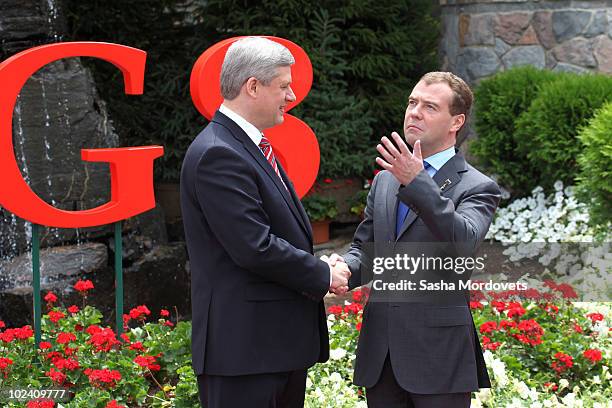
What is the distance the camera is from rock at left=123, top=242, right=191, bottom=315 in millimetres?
6332

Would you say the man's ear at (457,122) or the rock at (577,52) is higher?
the rock at (577,52)

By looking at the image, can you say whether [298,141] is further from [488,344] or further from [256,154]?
[256,154]

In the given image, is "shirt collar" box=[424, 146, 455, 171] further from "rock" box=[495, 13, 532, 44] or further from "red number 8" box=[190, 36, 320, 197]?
"rock" box=[495, 13, 532, 44]

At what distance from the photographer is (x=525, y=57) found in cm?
826

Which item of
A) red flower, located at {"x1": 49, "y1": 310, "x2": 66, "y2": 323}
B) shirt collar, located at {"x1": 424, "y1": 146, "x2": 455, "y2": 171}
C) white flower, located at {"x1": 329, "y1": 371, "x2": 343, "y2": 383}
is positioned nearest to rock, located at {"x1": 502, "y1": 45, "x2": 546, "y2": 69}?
white flower, located at {"x1": 329, "y1": 371, "x2": 343, "y2": 383}

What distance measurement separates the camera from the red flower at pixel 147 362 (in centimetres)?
353

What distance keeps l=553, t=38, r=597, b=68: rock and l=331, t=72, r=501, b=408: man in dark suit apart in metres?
5.66

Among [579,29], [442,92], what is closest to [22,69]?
[442,92]

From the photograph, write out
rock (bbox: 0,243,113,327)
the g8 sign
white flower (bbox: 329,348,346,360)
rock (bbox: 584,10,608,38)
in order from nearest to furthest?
white flower (bbox: 329,348,346,360)
the g8 sign
rock (bbox: 0,243,113,327)
rock (bbox: 584,10,608,38)

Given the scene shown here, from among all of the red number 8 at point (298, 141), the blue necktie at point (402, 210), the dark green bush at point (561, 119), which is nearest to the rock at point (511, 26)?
the dark green bush at point (561, 119)

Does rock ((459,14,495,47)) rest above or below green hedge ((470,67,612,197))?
above

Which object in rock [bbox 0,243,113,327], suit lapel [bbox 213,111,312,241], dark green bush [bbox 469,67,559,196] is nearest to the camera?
suit lapel [bbox 213,111,312,241]

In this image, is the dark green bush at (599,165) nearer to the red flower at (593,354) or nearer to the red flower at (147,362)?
the red flower at (593,354)

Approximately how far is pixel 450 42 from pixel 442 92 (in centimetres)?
635
